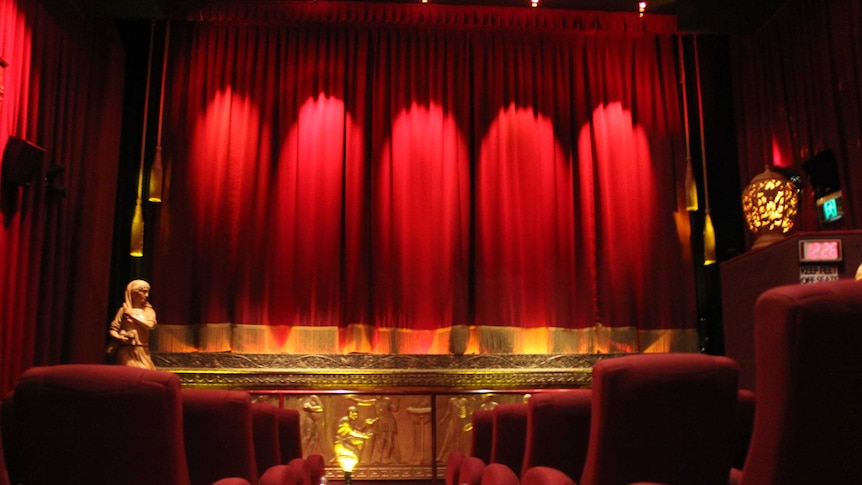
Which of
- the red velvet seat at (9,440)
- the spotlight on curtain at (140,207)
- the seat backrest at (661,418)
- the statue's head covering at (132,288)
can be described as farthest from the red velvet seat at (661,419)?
the spotlight on curtain at (140,207)

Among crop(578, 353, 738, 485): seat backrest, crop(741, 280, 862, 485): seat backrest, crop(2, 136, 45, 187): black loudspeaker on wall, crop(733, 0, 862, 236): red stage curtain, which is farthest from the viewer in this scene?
crop(733, 0, 862, 236): red stage curtain

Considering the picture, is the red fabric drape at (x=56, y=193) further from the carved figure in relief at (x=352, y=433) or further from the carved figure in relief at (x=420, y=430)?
the carved figure in relief at (x=420, y=430)

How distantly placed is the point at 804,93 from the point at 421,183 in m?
3.14

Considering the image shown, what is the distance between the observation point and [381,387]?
5738 millimetres

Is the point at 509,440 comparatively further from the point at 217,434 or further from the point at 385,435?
the point at 385,435

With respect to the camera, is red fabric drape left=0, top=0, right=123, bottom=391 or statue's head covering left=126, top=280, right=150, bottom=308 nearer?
red fabric drape left=0, top=0, right=123, bottom=391

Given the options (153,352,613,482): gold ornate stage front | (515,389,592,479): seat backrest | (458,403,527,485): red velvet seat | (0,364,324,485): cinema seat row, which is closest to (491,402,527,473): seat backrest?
(458,403,527,485): red velvet seat

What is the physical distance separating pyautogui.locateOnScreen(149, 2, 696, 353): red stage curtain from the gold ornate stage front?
30 cm

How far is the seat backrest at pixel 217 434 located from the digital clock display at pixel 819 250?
125 inches

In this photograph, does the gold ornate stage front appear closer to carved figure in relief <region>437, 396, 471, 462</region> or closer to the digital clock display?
carved figure in relief <region>437, 396, 471, 462</region>

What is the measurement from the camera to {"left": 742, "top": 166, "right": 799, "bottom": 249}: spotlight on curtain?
15.4ft

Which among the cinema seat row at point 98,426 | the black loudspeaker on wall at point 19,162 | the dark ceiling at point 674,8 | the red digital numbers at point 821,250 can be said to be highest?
the dark ceiling at point 674,8

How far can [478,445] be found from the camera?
3.35 m

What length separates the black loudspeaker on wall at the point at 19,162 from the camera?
15.4ft
